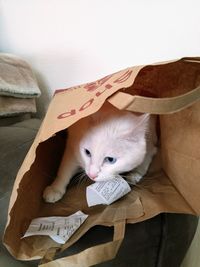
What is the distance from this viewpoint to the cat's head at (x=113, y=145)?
0.68m

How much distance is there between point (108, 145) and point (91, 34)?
1.88 feet

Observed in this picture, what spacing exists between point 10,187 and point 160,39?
0.60 m

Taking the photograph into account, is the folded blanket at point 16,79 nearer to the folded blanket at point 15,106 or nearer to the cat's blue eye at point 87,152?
the folded blanket at point 15,106

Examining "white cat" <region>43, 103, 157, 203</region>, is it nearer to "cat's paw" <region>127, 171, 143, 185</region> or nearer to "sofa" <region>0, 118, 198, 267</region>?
"cat's paw" <region>127, 171, 143, 185</region>

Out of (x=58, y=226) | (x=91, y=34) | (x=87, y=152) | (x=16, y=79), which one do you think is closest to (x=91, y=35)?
(x=91, y=34)

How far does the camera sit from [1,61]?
1103mm

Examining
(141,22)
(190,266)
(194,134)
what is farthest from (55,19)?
(190,266)

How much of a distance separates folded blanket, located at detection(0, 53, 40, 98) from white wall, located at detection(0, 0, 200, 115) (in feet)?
0.44

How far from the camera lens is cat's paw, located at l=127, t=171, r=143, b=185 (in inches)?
28.1

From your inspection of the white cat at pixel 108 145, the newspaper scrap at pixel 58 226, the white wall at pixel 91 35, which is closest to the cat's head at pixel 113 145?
the white cat at pixel 108 145

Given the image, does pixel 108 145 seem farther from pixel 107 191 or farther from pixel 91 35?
pixel 91 35

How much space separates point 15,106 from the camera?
1.07 metres

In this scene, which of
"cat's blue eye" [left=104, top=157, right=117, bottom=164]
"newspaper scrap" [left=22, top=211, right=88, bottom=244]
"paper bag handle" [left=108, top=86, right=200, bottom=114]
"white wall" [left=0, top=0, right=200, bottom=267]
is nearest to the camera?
"paper bag handle" [left=108, top=86, right=200, bottom=114]

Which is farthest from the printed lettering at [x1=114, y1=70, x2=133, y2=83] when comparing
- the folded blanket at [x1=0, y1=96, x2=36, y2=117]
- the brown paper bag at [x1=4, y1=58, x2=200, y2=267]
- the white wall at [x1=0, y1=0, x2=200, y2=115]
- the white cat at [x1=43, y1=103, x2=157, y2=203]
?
the folded blanket at [x1=0, y1=96, x2=36, y2=117]
